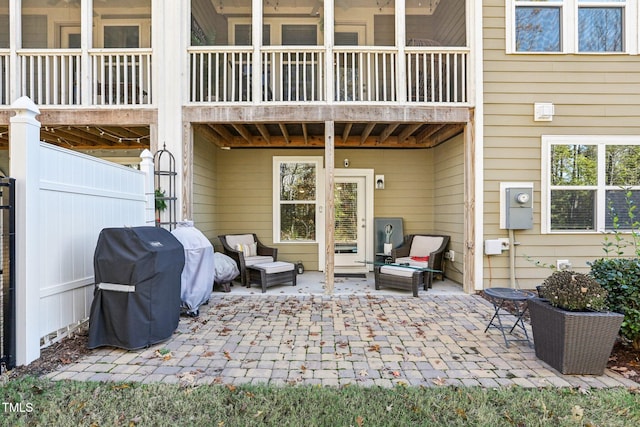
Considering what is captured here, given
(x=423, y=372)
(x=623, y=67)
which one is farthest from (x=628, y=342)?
(x=623, y=67)

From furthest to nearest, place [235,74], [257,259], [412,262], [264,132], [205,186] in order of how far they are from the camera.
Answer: [205,186] → [257,259] → [264,132] → [412,262] → [235,74]

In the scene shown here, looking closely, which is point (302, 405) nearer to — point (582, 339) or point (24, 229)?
point (582, 339)

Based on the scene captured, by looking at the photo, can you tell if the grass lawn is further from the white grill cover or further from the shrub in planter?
the white grill cover

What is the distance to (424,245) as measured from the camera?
6.61 metres

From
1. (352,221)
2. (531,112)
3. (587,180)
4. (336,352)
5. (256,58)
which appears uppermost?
(256,58)

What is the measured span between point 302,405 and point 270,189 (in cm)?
535

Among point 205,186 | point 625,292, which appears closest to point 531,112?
point 625,292

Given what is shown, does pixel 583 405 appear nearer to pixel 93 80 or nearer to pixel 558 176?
pixel 558 176

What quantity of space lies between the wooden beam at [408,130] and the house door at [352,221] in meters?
1.07

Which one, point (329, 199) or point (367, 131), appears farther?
Result: point (367, 131)

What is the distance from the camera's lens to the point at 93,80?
5.45m

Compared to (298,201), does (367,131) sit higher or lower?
higher

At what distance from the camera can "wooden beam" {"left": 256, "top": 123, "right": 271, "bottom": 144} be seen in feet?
19.5

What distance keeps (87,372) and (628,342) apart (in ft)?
15.8
